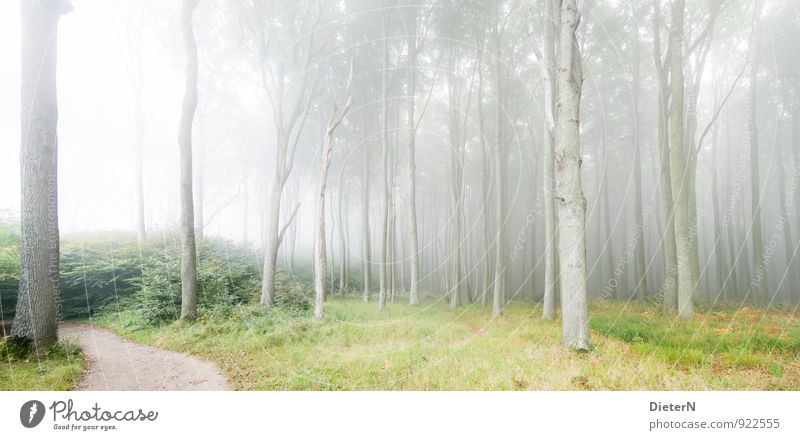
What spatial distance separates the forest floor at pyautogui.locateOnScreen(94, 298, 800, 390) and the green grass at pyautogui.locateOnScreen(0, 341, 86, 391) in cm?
59

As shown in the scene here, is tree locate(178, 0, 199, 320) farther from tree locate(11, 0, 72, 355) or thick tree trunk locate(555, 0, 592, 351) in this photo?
thick tree trunk locate(555, 0, 592, 351)

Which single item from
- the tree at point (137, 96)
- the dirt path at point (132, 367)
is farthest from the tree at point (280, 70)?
the dirt path at point (132, 367)

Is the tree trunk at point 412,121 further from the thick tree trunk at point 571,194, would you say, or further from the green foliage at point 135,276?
the thick tree trunk at point 571,194

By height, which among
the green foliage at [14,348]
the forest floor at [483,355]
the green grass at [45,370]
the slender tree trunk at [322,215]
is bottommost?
the forest floor at [483,355]

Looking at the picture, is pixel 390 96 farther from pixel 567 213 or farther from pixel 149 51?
pixel 567 213

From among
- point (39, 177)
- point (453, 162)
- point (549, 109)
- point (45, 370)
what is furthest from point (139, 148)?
point (453, 162)

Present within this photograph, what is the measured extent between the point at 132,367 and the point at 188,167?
4524 mm

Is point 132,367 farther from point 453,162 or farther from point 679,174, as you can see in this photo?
point 453,162

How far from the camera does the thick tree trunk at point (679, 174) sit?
7.19 m

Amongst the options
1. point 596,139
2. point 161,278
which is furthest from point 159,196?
point 596,139

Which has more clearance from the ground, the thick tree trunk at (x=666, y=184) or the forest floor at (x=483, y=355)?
the thick tree trunk at (x=666, y=184)

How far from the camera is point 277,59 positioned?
9797mm

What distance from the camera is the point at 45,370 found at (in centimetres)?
378

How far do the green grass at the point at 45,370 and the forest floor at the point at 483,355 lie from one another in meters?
0.59
